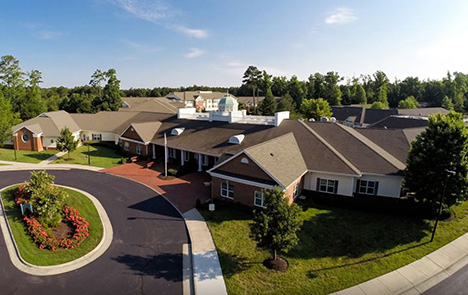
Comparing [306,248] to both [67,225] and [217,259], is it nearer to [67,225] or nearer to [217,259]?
[217,259]

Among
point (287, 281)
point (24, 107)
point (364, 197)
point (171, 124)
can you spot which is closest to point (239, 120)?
point (171, 124)

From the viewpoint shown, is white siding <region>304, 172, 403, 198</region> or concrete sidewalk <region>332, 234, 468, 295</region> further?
white siding <region>304, 172, 403, 198</region>

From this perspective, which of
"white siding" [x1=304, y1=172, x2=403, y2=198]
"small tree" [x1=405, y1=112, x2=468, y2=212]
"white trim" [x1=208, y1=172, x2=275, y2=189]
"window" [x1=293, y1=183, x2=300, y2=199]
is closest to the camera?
"small tree" [x1=405, y1=112, x2=468, y2=212]

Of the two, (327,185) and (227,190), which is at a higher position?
(327,185)

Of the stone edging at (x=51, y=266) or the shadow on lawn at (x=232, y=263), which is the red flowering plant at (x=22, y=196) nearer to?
the stone edging at (x=51, y=266)

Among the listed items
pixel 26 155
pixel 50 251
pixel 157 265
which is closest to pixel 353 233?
pixel 157 265

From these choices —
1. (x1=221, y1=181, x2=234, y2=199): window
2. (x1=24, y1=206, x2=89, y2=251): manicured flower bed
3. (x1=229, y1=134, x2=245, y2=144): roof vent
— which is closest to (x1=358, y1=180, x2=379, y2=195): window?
(x1=221, y1=181, x2=234, y2=199): window

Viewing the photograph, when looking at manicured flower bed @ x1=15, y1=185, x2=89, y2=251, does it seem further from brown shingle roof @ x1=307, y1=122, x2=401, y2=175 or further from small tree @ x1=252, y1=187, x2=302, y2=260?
brown shingle roof @ x1=307, y1=122, x2=401, y2=175

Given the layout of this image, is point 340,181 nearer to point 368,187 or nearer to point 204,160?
point 368,187
